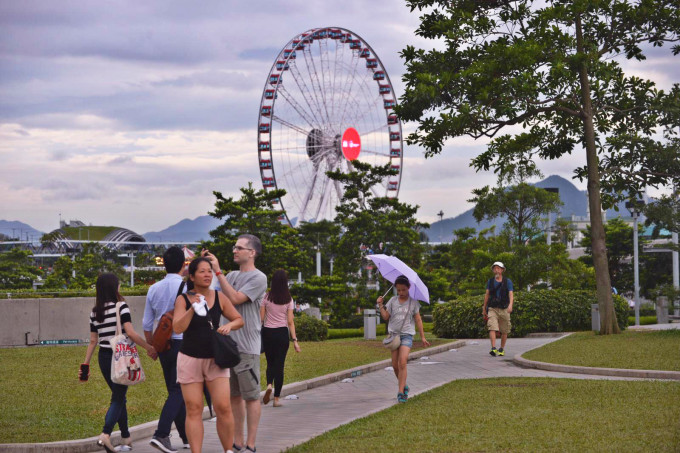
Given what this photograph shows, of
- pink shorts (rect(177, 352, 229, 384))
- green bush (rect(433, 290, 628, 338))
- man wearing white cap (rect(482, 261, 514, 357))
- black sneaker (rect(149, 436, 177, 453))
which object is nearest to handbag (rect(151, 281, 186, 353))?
pink shorts (rect(177, 352, 229, 384))

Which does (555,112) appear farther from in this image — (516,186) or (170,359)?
(170,359)

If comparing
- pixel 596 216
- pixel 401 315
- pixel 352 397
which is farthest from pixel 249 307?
pixel 596 216

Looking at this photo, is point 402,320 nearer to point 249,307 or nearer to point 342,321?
point 249,307

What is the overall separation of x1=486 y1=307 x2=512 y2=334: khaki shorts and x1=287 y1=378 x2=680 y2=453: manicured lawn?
5.41 meters

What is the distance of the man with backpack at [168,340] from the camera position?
7.91 meters

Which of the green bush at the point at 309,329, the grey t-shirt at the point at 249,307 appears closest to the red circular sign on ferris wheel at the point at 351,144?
the green bush at the point at 309,329

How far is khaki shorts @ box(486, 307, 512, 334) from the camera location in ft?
58.6

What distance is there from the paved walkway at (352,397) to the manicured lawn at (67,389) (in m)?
0.84

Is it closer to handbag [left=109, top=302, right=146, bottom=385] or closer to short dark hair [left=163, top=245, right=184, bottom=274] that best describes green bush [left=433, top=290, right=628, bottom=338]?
short dark hair [left=163, top=245, right=184, bottom=274]

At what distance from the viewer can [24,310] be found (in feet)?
71.3

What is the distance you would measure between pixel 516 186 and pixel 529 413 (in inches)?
1088

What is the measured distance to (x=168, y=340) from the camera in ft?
26.1

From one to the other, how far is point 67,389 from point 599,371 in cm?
843

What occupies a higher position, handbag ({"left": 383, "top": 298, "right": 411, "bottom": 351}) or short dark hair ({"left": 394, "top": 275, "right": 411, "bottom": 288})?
short dark hair ({"left": 394, "top": 275, "right": 411, "bottom": 288})
